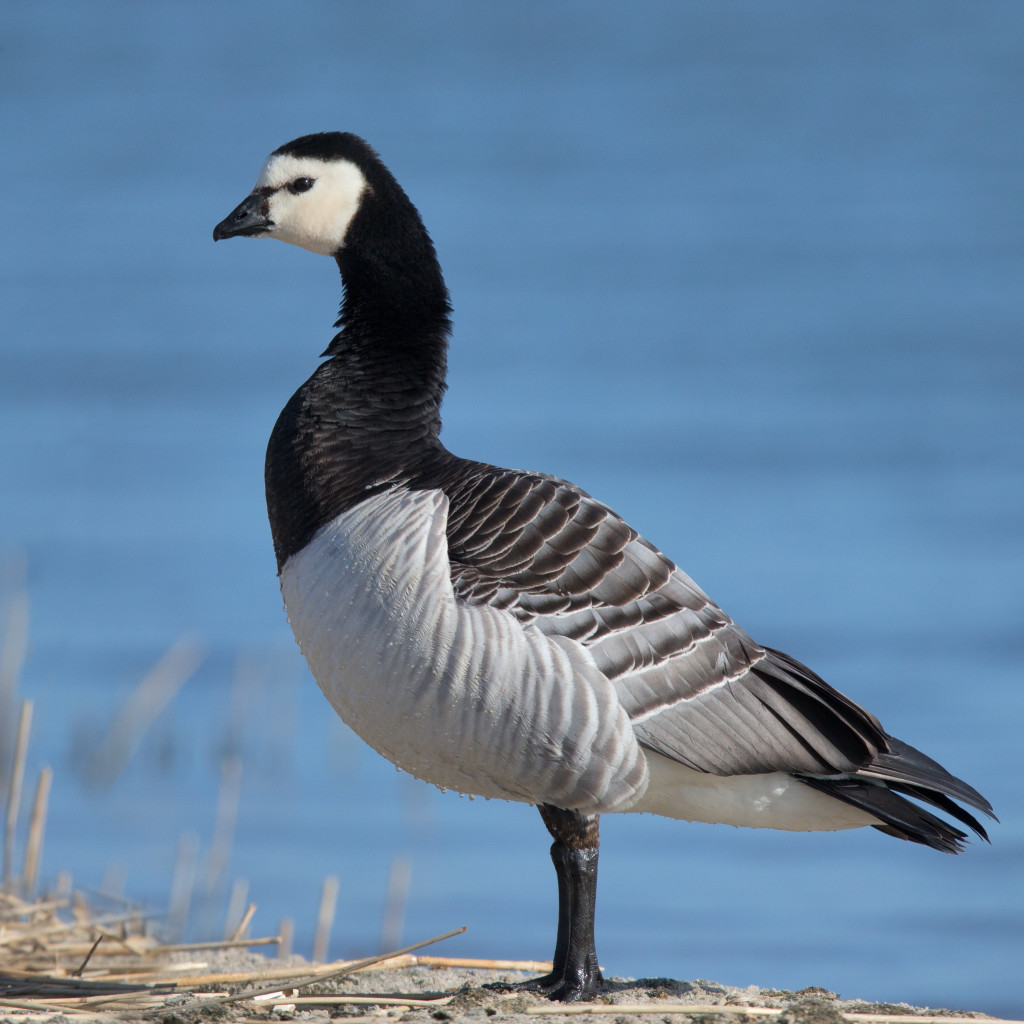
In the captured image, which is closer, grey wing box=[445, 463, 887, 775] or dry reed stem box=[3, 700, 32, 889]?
grey wing box=[445, 463, 887, 775]

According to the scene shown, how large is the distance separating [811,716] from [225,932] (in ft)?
10.9

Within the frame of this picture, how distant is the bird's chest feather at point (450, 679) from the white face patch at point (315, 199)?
1.70 metres

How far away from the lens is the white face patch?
5883mm

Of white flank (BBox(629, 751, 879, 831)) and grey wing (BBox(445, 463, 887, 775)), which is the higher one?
grey wing (BBox(445, 463, 887, 775))

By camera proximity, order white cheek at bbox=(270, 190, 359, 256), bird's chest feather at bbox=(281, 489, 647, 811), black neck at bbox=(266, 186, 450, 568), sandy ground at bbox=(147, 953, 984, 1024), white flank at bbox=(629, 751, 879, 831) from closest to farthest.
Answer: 1. sandy ground at bbox=(147, 953, 984, 1024)
2. bird's chest feather at bbox=(281, 489, 647, 811)
3. white flank at bbox=(629, 751, 879, 831)
4. black neck at bbox=(266, 186, 450, 568)
5. white cheek at bbox=(270, 190, 359, 256)

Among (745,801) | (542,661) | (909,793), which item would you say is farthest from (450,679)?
(909,793)

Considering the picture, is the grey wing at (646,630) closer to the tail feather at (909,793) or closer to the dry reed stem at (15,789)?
the tail feather at (909,793)

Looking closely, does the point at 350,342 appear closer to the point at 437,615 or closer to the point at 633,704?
the point at 437,615

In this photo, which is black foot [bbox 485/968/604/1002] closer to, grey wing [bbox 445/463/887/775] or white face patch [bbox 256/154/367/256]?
grey wing [bbox 445/463/887/775]

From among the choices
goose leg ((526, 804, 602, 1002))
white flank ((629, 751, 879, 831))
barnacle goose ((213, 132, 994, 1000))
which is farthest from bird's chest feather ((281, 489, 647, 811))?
white flank ((629, 751, 879, 831))

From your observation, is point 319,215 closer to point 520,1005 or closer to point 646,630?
point 646,630

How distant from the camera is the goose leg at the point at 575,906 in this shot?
→ 4.72 metres

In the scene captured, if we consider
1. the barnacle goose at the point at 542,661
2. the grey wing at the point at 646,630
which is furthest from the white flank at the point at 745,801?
the grey wing at the point at 646,630

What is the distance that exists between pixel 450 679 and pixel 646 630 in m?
0.83
